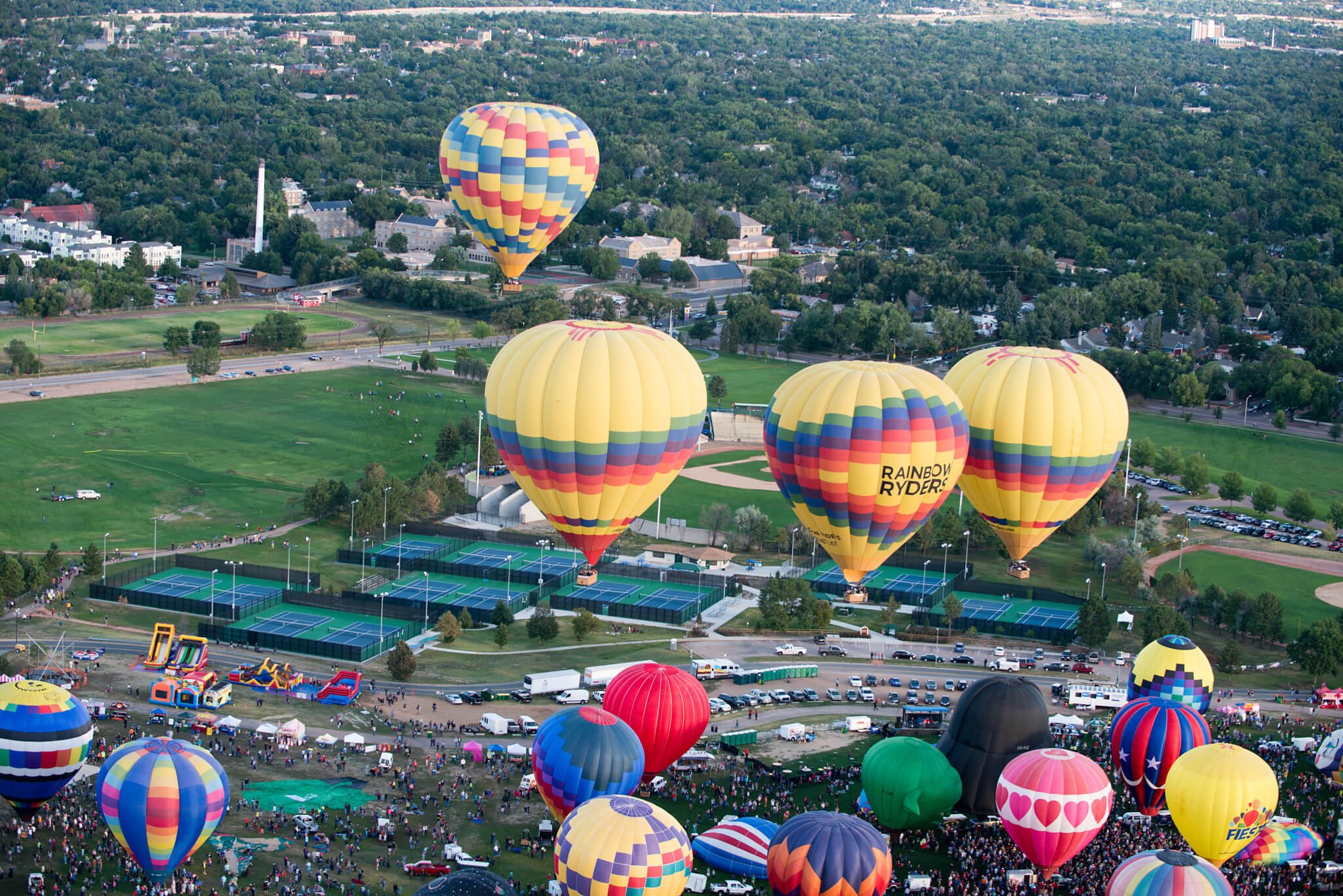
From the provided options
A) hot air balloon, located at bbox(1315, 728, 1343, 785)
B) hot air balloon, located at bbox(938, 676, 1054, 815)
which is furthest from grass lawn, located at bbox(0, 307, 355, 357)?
hot air balloon, located at bbox(1315, 728, 1343, 785)

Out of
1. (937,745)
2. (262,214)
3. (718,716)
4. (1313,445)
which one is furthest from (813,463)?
(262,214)

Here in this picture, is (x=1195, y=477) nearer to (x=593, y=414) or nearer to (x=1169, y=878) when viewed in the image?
(x=593, y=414)

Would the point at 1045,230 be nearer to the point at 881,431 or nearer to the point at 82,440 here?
the point at 82,440

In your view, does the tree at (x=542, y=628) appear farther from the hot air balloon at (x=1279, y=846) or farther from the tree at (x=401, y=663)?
the hot air balloon at (x=1279, y=846)

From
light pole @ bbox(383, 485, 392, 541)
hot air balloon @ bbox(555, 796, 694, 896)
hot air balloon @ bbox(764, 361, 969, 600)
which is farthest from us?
light pole @ bbox(383, 485, 392, 541)

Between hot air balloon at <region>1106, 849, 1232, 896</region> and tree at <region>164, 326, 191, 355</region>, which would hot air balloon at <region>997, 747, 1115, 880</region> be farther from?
tree at <region>164, 326, 191, 355</region>

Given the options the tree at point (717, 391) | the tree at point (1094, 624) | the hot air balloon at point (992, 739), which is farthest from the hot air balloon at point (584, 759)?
the tree at point (717, 391)
